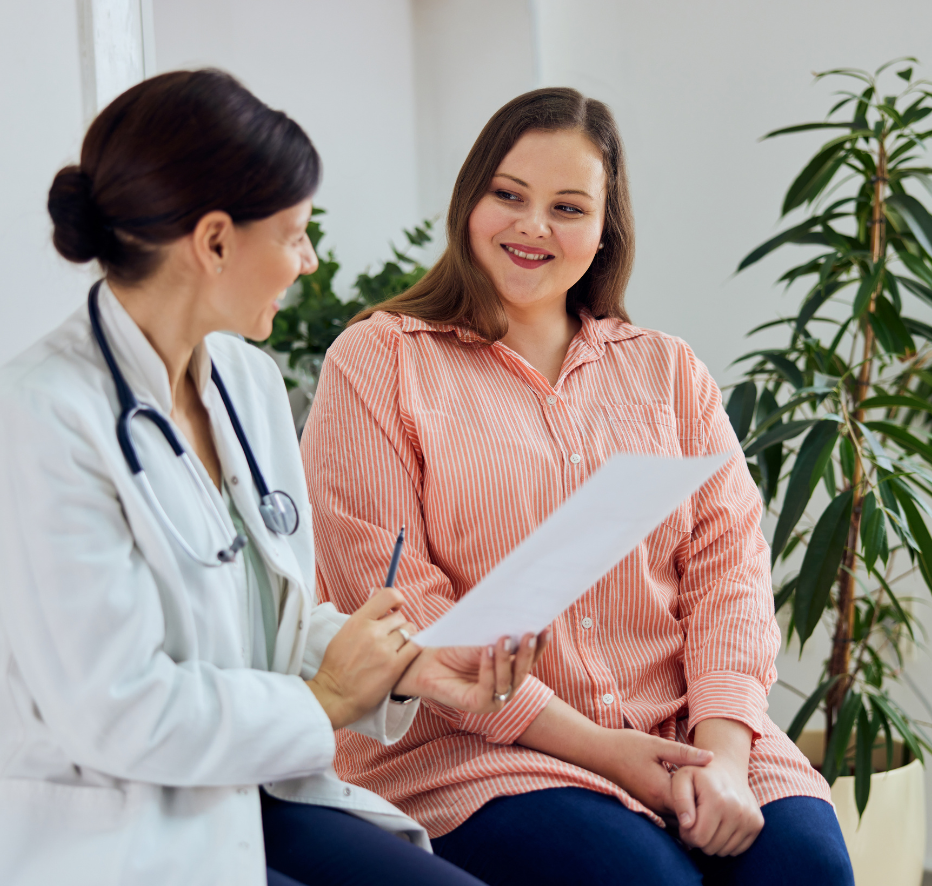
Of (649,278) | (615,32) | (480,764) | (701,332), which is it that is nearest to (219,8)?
(615,32)

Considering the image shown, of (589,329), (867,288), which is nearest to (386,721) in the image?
(589,329)

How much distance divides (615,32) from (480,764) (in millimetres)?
2240

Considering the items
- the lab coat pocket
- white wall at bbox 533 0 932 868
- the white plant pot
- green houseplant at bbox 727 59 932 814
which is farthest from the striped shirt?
white wall at bbox 533 0 932 868

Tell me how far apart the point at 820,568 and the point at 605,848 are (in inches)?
33.5

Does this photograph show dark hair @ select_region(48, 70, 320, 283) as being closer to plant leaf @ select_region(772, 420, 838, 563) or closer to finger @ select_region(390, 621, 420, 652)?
finger @ select_region(390, 621, 420, 652)

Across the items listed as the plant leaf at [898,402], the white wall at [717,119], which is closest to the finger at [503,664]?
the plant leaf at [898,402]

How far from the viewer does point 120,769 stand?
812mm

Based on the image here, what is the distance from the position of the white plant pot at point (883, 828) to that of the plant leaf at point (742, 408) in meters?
0.76

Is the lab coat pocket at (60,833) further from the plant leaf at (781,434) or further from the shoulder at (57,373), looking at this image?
the plant leaf at (781,434)

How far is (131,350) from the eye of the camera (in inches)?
35.0

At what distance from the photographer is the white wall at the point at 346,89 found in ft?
7.62

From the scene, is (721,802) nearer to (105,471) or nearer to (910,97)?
(105,471)

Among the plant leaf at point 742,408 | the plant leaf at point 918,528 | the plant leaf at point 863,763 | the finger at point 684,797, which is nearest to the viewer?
the finger at point 684,797

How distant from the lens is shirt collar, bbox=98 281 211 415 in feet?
2.91
